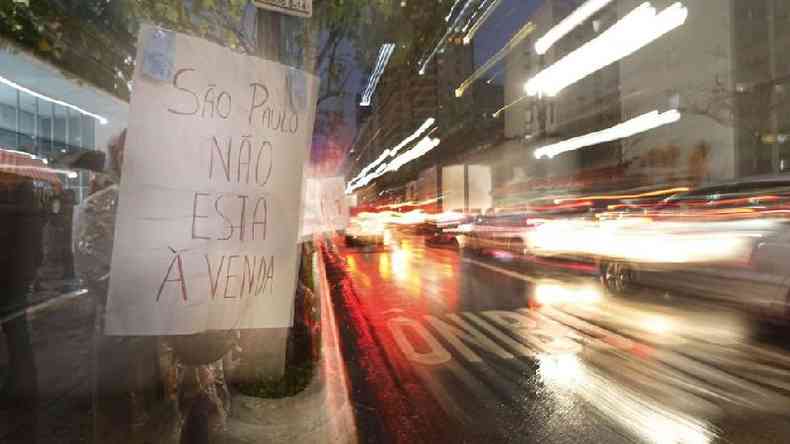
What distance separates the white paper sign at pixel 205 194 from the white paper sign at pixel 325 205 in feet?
17.9

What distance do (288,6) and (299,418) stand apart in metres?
2.93

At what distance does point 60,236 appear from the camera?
738cm

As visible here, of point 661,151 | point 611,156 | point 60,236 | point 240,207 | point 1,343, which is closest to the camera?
point 240,207

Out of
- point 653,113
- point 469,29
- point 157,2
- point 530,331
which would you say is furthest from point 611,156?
point 157,2

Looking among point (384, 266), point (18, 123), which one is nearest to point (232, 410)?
point (384, 266)

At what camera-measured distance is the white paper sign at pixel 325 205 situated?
8281 mm

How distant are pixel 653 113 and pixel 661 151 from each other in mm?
2610

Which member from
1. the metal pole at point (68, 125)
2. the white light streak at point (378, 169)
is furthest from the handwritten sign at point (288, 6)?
the white light streak at point (378, 169)

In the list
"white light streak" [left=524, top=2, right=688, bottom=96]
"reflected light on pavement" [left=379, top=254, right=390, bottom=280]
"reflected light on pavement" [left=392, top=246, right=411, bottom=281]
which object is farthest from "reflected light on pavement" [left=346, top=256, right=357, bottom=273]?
"white light streak" [left=524, top=2, right=688, bottom=96]

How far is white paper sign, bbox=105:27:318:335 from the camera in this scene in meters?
2.16

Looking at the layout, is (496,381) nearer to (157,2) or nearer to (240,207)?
(240,207)

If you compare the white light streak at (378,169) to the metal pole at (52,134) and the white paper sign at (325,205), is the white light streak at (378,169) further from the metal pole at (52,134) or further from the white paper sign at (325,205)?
the white paper sign at (325,205)

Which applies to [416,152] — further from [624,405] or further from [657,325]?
[624,405]

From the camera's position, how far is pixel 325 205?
8.55 meters
